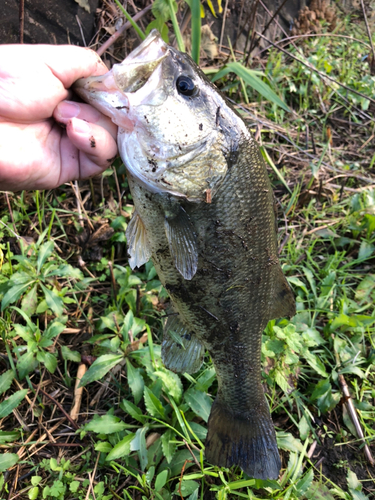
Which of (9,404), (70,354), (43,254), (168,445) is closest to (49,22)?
(43,254)

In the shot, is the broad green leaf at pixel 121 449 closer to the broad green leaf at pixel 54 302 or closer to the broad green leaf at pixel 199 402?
the broad green leaf at pixel 199 402

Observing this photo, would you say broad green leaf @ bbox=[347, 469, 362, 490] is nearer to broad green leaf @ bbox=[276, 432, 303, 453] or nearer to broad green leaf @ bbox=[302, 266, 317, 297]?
broad green leaf @ bbox=[276, 432, 303, 453]

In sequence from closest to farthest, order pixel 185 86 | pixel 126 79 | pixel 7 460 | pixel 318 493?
pixel 126 79 < pixel 185 86 < pixel 7 460 < pixel 318 493

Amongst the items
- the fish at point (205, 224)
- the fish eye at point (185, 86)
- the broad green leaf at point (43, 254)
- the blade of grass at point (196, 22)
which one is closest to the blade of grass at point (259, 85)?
the blade of grass at point (196, 22)

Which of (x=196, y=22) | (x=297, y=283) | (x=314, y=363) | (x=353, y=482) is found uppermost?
(x=196, y=22)

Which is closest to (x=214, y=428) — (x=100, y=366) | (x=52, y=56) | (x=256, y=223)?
(x=100, y=366)

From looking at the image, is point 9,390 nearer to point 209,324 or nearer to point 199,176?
point 209,324

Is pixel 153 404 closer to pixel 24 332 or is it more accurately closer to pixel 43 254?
pixel 24 332

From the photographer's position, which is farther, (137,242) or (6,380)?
(6,380)
